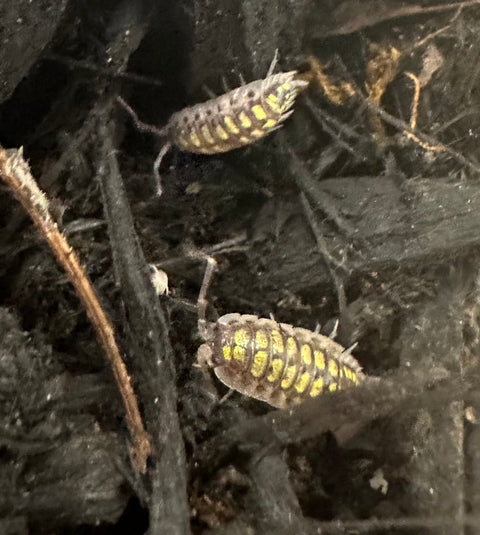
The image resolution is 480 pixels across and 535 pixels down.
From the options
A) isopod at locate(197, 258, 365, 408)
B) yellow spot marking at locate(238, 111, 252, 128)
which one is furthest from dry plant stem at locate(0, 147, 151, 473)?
yellow spot marking at locate(238, 111, 252, 128)

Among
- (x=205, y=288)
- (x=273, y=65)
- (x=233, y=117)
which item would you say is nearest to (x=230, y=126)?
(x=233, y=117)

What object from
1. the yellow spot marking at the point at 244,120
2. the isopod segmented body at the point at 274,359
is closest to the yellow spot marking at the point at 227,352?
the isopod segmented body at the point at 274,359

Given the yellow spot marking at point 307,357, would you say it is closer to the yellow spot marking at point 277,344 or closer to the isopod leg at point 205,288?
the yellow spot marking at point 277,344

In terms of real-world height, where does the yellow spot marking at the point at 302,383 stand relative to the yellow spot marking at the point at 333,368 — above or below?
below

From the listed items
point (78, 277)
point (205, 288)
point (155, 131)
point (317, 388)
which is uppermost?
point (155, 131)

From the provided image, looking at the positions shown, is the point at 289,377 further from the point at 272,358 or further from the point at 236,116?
the point at 236,116

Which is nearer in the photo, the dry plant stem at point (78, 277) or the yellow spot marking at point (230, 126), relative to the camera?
the dry plant stem at point (78, 277)

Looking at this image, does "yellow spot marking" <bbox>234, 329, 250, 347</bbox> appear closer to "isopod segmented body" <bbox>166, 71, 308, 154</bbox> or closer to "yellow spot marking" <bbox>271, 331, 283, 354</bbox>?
"yellow spot marking" <bbox>271, 331, 283, 354</bbox>

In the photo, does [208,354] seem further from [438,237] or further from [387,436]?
[438,237]

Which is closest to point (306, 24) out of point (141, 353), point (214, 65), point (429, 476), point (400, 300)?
point (214, 65)
